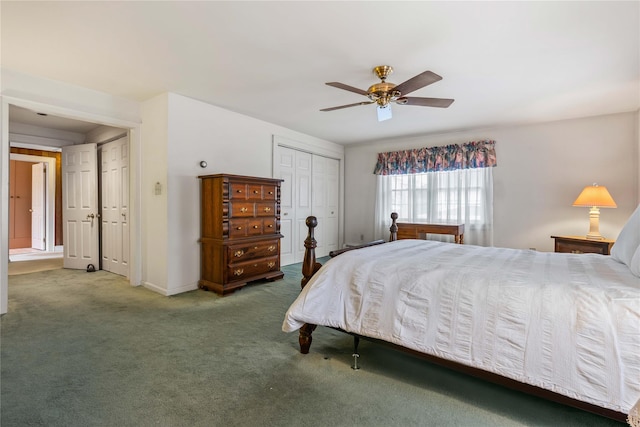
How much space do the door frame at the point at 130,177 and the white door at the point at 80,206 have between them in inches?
52.4

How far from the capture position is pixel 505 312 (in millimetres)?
1469

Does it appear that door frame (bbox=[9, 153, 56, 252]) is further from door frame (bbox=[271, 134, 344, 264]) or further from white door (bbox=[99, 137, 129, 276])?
door frame (bbox=[271, 134, 344, 264])

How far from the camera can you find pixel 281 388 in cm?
179

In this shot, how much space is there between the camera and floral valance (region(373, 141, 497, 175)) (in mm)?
4953

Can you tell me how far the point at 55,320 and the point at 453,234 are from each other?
5.15 m

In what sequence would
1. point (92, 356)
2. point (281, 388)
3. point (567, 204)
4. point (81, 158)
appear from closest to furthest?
1. point (281, 388)
2. point (92, 356)
3. point (567, 204)
4. point (81, 158)

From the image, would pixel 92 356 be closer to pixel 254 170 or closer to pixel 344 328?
pixel 344 328

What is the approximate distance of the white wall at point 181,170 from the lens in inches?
143

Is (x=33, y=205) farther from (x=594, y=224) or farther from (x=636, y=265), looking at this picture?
(x=594, y=224)

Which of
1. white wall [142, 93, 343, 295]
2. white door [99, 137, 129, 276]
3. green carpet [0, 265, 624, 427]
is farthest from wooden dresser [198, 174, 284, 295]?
white door [99, 137, 129, 276]

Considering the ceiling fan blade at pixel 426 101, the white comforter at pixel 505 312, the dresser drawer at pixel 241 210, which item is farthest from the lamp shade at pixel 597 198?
the dresser drawer at pixel 241 210

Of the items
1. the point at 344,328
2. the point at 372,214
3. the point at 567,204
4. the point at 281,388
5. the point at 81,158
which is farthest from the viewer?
the point at 372,214

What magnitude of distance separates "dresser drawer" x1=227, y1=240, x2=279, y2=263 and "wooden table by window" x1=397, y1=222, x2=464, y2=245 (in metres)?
2.27

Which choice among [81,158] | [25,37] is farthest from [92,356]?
[81,158]
